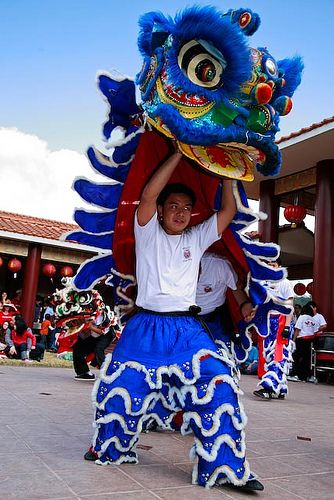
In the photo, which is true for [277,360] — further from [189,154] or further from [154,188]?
[189,154]

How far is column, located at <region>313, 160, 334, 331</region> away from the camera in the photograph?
9.95 meters

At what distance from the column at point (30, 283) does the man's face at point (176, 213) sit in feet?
38.8

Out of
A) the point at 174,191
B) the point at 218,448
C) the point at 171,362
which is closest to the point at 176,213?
the point at 174,191

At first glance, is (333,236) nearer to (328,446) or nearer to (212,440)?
(328,446)

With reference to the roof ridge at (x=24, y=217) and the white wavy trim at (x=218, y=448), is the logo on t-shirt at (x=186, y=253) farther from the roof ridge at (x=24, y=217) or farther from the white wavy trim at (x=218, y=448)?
the roof ridge at (x=24, y=217)

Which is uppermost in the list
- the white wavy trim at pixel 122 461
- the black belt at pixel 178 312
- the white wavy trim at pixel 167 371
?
the black belt at pixel 178 312

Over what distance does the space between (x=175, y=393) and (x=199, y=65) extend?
1.49 m

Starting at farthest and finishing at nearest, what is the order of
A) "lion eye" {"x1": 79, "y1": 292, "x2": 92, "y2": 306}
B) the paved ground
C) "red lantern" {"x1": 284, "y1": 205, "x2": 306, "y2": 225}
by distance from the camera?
"red lantern" {"x1": 284, "y1": 205, "x2": 306, "y2": 225} → "lion eye" {"x1": 79, "y1": 292, "x2": 92, "y2": 306} → the paved ground

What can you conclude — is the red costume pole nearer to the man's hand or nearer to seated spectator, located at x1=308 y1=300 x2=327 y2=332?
seated spectator, located at x1=308 y1=300 x2=327 y2=332

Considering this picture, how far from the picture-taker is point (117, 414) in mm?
2377

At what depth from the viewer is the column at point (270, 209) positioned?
472 inches

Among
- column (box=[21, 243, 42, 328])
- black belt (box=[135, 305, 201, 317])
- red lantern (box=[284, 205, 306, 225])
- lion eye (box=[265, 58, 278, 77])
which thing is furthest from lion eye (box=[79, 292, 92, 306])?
column (box=[21, 243, 42, 328])

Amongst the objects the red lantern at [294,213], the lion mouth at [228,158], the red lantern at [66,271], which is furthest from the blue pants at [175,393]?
the red lantern at [66,271]

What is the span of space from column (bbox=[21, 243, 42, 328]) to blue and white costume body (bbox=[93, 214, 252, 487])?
461 inches
